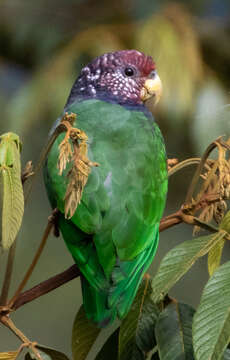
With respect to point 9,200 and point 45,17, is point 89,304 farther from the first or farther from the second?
point 45,17

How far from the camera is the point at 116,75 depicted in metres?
2.20

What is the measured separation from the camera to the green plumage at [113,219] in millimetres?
1441

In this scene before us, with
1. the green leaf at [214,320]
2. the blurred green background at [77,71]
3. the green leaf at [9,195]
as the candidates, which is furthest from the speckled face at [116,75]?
the green leaf at [214,320]

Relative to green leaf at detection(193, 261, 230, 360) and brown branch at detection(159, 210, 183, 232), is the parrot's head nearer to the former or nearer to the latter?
brown branch at detection(159, 210, 183, 232)

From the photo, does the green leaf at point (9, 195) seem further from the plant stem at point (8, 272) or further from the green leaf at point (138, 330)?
the green leaf at point (138, 330)

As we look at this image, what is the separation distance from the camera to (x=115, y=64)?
2205mm

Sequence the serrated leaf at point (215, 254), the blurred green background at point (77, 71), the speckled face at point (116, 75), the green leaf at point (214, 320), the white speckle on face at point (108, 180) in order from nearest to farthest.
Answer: the green leaf at point (214, 320)
the serrated leaf at point (215, 254)
the white speckle on face at point (108, 180)
the speckled face at point (116, 75)
the blurred green background at point (77, 71)

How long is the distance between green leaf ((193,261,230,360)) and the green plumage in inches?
11.6

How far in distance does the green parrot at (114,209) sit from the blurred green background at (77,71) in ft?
1.23

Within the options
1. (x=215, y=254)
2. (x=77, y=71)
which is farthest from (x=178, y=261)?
(x=77, y=71)

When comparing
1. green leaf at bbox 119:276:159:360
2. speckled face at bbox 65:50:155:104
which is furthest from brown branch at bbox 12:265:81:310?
speckled face at bbox 65:50:155:104

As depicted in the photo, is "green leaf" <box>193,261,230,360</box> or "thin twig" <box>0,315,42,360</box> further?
"thin twig" <box>0,315,42,360</box>

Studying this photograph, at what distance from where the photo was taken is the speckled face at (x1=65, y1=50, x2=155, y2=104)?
217 cm

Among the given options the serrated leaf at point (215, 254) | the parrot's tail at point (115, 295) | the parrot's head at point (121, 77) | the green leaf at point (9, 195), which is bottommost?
the parrot's tail at point (115, 295)
